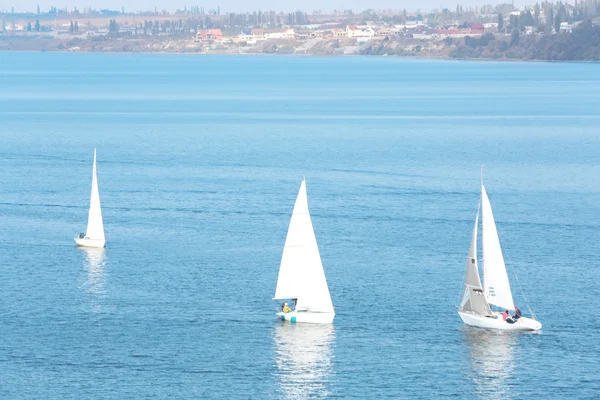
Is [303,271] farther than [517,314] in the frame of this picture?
Yes

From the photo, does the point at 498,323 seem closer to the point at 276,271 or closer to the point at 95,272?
the point at 276,271

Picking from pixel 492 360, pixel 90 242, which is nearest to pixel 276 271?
pixel 90 242

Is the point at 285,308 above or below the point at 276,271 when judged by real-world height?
above

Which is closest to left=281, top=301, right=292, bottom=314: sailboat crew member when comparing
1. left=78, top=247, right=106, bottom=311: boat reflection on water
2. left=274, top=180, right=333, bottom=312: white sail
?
left=274, top=180, right=333, bottom=312: white sail

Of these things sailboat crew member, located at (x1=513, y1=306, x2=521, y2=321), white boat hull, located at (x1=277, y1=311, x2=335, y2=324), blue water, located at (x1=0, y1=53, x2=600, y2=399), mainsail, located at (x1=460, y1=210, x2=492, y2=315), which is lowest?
blue water, located at (x1=0, y1=53, x2=600, y2=399)

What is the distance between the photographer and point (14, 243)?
85.9m

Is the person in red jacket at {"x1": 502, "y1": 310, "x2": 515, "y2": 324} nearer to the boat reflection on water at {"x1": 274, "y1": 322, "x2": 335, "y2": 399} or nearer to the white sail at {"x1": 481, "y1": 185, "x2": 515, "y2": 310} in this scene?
the white sail at {"x1": 481, "y1": 185, "x2": 515, "y2": 310}

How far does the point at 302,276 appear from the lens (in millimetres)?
66375

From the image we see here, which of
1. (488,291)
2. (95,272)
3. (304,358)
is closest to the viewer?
(304,358)

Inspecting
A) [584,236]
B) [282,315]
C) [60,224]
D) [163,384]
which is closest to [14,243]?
[60,224]

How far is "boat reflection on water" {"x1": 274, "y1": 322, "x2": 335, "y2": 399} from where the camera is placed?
55.0 meters

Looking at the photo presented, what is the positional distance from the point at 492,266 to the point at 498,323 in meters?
3.55

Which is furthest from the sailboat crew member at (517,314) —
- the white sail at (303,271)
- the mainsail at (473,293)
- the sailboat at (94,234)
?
the sailboat at (94,234)

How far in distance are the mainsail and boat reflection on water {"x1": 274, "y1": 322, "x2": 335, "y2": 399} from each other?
7.68m
